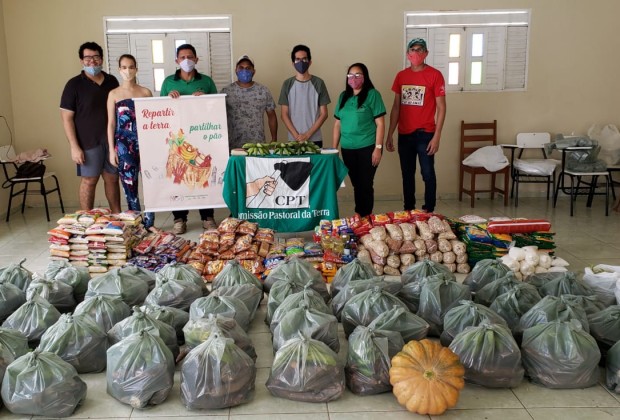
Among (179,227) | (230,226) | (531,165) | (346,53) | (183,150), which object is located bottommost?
(179,227)

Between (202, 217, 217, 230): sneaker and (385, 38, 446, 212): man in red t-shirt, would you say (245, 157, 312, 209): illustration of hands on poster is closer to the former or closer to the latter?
(202, 217, 217, 230): sneaker

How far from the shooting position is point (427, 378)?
2789mm

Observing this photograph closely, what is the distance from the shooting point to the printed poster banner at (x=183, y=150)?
19.2ft

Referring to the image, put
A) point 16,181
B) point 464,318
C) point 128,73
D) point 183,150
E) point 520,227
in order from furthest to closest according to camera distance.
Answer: point 16,181 < point 183,150 < point 128,73 < point 520,227 < point 464,318

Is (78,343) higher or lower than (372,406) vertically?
higher

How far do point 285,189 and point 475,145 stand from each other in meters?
3.07

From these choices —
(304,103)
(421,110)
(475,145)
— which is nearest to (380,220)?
(421,110)

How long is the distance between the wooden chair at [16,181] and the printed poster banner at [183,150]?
163cm

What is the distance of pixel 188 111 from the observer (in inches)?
233

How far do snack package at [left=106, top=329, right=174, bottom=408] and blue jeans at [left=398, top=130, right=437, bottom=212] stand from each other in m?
3.86

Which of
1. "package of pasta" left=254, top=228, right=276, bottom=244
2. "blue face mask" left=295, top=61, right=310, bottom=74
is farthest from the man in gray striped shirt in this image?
"package of pasta" left=254, top=228, right=276, bottom=244

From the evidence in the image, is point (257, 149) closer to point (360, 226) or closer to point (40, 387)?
point (360, 226)

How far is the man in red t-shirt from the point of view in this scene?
600 centimetres

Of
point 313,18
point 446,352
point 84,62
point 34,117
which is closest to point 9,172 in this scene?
point 34,117
